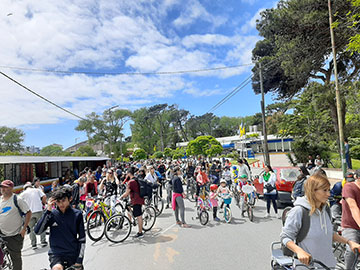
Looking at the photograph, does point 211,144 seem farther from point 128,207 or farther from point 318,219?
point 318,219

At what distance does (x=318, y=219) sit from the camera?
230 centimetres

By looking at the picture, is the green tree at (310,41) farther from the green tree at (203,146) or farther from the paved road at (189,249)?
the paved road at (189,249)

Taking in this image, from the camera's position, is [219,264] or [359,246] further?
[219,264]

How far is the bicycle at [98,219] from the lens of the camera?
6.72 metres

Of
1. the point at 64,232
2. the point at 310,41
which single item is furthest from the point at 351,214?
the point at 310,41

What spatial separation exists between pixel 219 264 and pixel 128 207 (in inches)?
135

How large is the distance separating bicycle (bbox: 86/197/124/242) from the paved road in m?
0.23

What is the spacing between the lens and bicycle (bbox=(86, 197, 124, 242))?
6723mm

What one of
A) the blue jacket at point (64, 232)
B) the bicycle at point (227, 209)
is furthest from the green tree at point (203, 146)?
the blue jacket at point (64, 232)

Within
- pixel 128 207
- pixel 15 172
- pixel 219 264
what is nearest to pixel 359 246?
pixel 219 264

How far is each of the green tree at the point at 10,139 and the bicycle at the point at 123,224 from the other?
65028 millimetres

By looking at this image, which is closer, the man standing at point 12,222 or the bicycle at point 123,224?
the man standing at point 12,222

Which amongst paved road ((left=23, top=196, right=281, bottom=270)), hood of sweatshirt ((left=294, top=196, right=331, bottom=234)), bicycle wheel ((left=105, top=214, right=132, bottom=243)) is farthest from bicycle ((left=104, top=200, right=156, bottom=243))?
hood of sweatshirt ((left=294, top=196, right=331, bottom=234))

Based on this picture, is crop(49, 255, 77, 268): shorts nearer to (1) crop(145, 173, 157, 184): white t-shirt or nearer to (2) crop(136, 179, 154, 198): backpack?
(2) crop(136, 179, 154, 198): backpack
